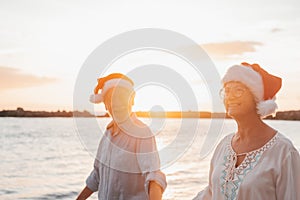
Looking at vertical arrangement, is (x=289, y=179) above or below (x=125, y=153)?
above

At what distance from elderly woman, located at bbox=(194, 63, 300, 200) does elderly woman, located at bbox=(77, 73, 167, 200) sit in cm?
44

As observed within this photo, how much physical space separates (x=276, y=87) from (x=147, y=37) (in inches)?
50.8

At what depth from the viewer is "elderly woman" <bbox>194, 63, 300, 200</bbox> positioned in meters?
2.52

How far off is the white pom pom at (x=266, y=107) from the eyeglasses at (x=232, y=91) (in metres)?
0.11

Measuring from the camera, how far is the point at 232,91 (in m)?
2.74

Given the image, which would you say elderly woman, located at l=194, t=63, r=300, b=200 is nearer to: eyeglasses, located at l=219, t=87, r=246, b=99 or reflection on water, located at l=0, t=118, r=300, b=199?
eyeglasses, located at l=219, t=87, r=246, b=99

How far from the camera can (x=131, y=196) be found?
127 inches

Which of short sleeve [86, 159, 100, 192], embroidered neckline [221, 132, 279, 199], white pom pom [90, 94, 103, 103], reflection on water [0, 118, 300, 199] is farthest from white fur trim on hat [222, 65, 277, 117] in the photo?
reflection on water [0, 118, 300, 199]

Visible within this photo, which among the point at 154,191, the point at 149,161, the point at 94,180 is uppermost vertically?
the point at 149,161

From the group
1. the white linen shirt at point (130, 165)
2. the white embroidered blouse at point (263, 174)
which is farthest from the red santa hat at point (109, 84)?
the white embroidered blouse at point (263, 174)

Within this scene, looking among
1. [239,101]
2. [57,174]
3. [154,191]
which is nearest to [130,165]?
[154,191]

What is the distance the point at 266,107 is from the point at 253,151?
0.24 m

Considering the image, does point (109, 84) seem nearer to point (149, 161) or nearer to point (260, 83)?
point (149, 161)

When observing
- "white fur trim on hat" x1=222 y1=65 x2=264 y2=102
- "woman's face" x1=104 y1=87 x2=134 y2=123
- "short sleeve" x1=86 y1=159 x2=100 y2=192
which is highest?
"white fur trim on hat" x1=222 y1=65 x2=264 y2=102
